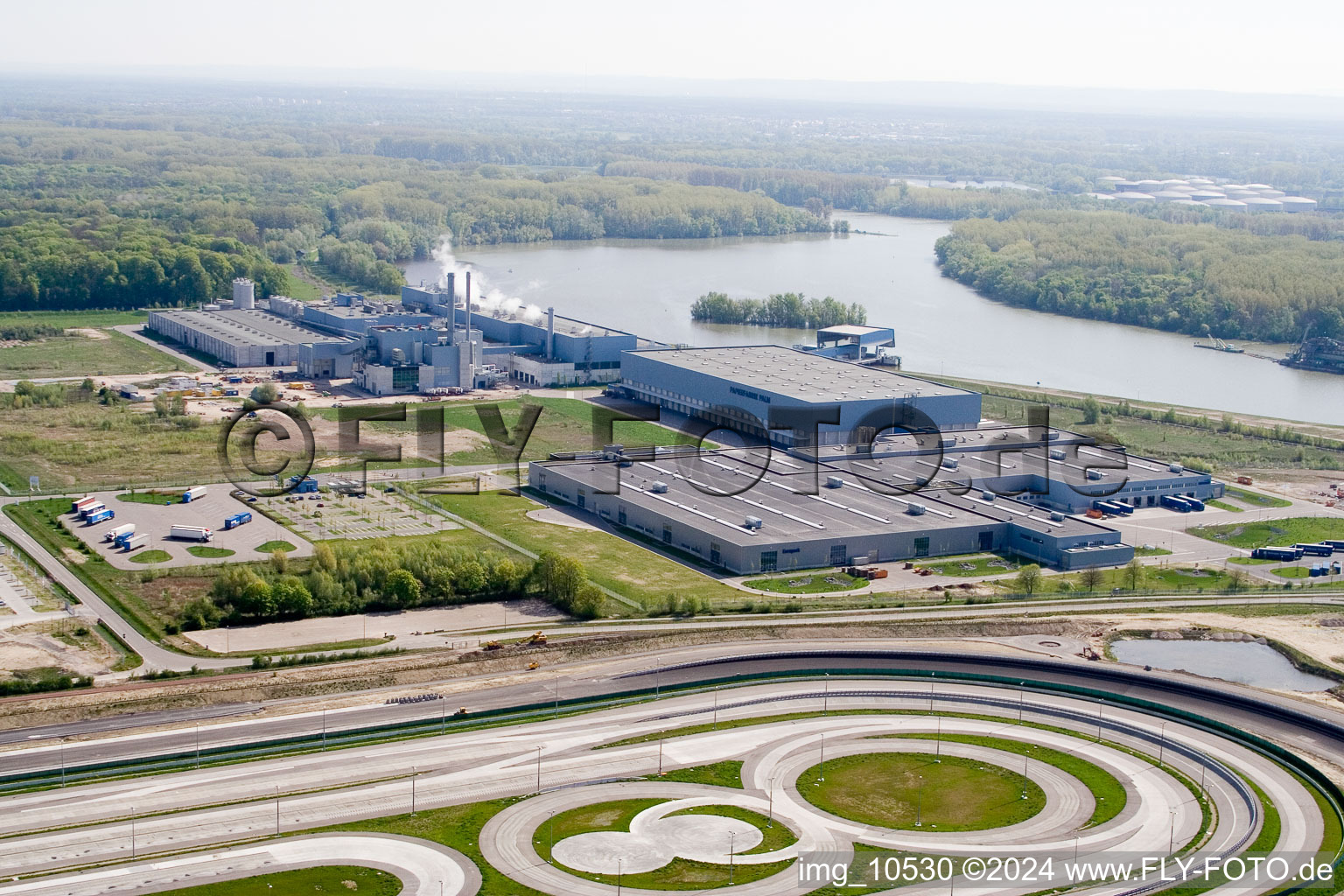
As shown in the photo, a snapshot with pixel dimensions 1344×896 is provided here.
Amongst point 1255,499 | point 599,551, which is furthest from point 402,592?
point 1255,499

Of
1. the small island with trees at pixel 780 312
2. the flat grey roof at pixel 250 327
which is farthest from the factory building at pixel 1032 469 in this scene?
the small island with trees at pixel 780 312

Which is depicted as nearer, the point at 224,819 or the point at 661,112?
the point at 224,819

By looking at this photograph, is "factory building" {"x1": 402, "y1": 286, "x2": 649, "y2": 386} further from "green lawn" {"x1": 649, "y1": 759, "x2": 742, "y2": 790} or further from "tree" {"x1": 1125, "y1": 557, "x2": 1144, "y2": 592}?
"green lawn" {"x1": 649, "y1": 759, "x2": 742, "y2": 790}

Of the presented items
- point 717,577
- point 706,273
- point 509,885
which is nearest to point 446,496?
point 717,577

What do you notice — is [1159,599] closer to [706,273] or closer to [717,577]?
[717,577]

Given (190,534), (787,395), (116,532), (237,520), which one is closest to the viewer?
(116,532)

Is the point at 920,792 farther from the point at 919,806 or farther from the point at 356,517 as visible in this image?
the point at 356,517
